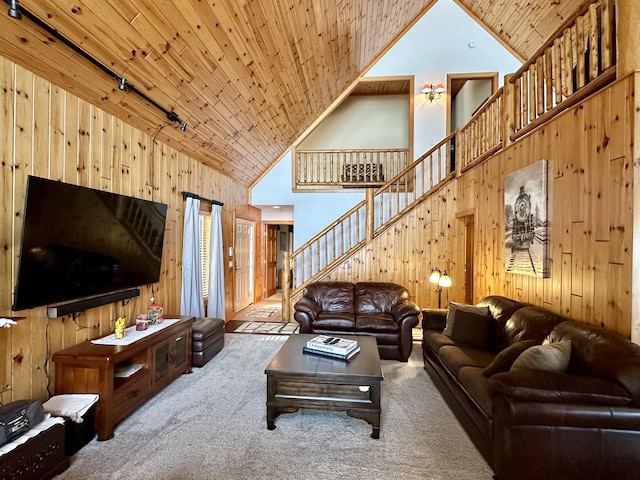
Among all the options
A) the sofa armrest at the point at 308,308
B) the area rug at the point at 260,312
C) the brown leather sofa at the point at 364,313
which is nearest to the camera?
the brown leather sofa at the point at 364,313

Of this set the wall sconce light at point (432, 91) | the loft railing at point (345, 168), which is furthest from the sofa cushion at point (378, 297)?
the wall sconce light at point (432, 91)

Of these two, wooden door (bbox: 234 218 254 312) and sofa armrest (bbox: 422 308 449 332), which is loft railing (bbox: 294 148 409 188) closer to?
wooden door (bbox: 234 218 254 312)

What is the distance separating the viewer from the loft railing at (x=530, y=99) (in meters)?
2.31

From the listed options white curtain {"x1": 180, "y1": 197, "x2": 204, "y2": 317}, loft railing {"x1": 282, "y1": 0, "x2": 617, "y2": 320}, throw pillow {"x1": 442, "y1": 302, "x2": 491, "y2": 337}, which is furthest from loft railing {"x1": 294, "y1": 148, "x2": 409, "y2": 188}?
throw pillow {"x1": 442, "y1": 302, "x2": 491, "y2": 337}

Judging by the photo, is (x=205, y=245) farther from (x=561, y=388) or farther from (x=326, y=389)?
(x=561, y=388)

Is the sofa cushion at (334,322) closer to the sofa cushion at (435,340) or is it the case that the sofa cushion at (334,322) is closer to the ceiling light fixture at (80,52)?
the sofa cushion at (435,340)

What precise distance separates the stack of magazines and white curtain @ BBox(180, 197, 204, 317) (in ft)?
6.84

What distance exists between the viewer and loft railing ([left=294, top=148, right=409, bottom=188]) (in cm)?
685

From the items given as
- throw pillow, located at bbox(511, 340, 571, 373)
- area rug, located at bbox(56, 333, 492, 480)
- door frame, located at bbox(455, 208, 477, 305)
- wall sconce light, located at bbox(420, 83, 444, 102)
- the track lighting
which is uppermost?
wall sconce light, located at bbox(420, 83, 444, 102)

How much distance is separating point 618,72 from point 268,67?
3244 millimetres

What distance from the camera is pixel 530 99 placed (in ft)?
10.6

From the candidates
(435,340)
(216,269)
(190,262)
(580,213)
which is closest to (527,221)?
(580,213)

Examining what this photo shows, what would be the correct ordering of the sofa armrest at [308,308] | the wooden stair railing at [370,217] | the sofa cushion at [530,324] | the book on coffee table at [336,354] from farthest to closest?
the wooden stair railing at [370,217]
the sofa armrest at [308,308]
the book on coffee table at [336,354]
the sofa cushion at [530,324]

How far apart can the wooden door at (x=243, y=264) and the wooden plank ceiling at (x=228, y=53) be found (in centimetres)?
121
